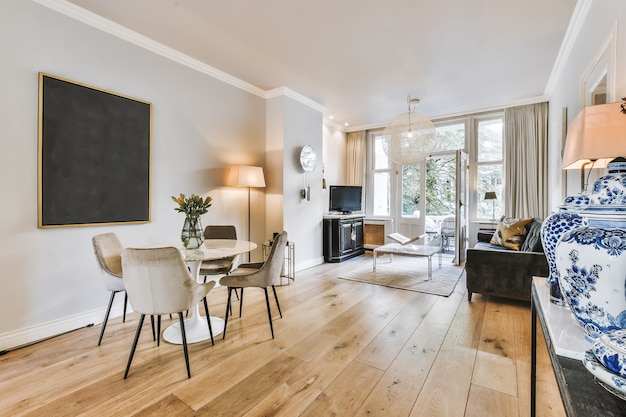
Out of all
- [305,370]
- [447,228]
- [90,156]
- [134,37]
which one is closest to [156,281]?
[305,370]

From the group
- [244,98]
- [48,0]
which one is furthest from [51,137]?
[244,98]

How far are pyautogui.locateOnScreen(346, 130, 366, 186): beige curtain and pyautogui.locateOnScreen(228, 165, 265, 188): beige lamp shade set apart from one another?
342 centimetres

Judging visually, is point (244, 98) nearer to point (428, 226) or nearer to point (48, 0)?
point (48, 0)

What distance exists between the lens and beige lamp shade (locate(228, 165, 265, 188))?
3.88 metres

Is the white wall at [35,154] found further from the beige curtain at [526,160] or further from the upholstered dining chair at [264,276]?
the beige curtain at [526,160]

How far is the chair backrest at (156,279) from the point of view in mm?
1924

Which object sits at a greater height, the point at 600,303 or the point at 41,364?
the point at 600,303

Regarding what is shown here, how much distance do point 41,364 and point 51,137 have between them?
180cm

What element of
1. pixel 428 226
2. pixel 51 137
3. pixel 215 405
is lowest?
pixel 215 405

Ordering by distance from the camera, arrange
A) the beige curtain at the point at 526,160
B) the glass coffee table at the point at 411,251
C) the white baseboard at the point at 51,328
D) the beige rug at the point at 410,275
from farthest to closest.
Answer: the beige curtain at the point at 526,160, the glass coffee table at the point at 411,251, the beige rug at the point at 410,275, the white baseboard at the point at 51,328

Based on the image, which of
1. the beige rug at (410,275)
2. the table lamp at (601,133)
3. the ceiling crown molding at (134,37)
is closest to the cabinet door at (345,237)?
the beige rug at (410,275)

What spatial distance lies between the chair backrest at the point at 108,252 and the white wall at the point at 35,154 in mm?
447

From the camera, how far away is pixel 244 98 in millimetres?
4406

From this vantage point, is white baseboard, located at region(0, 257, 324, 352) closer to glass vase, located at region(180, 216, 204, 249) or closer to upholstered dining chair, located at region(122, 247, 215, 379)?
upholstered dining chair, located at region(122, 247, 215, 379)
